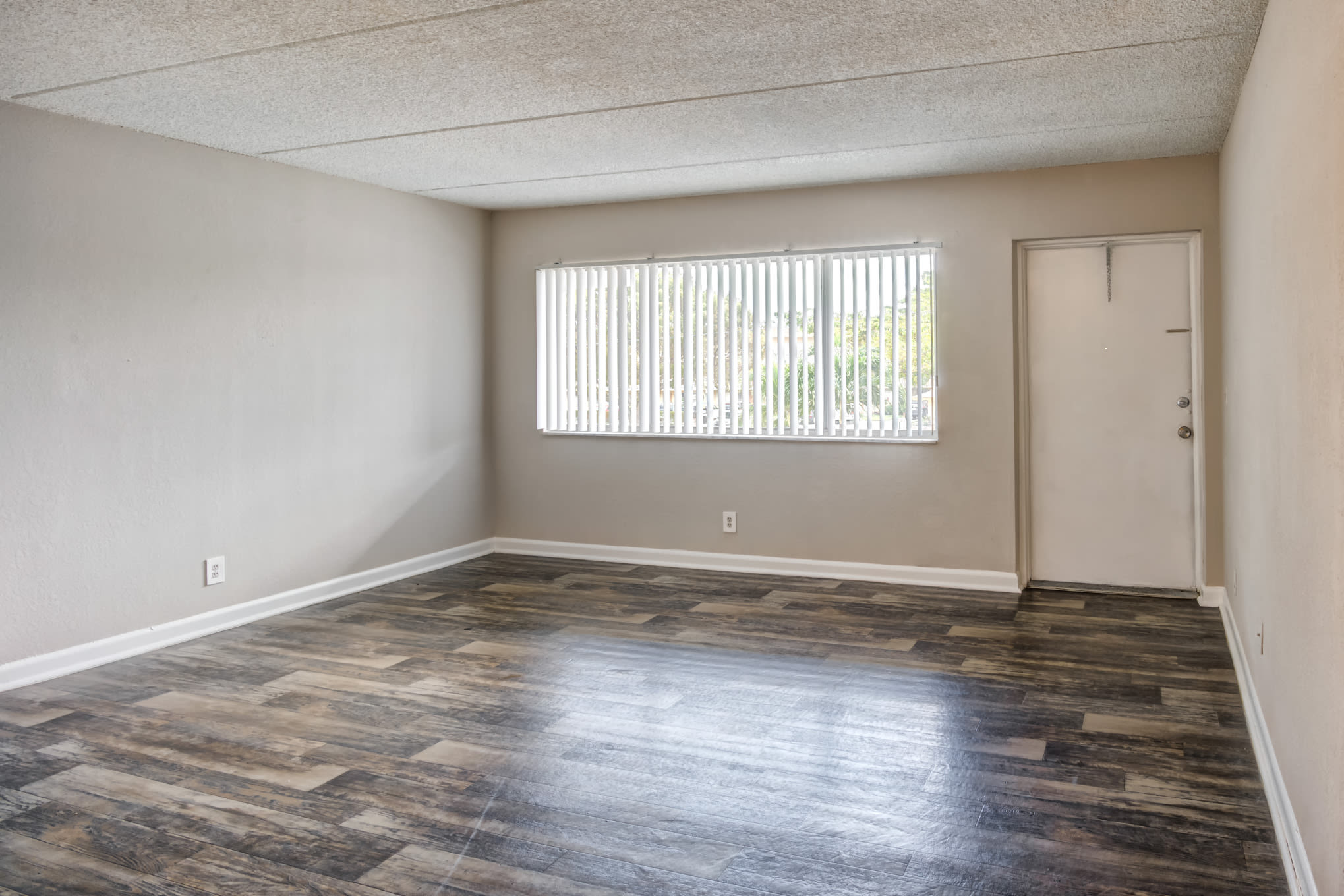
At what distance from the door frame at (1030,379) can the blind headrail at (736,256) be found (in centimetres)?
52

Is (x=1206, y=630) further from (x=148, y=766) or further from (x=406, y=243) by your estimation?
(x=406, y=243)

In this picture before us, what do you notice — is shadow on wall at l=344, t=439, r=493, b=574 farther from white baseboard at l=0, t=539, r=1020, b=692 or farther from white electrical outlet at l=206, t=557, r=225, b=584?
white electrical outlet at l=206, t=557, r=225, b=584

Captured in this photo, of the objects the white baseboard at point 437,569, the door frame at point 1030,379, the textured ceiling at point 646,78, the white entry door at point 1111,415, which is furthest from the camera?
the white entry door at point 1111,415

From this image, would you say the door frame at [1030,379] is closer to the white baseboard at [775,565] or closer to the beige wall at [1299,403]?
the white baseboard at [775,565]

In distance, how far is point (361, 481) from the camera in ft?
18.1

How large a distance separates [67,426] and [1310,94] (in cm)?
425

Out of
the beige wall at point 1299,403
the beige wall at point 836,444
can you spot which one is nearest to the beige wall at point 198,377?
the beige wall at point 836,444

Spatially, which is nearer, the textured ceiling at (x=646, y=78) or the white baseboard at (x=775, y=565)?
the textured ceiling at (x=646, y=78)

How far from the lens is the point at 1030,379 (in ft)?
17.9

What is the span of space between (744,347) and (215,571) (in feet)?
10.1

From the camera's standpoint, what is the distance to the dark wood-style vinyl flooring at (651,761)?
2.31 metres

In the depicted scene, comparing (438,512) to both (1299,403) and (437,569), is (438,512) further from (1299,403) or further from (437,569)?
(1299,403)

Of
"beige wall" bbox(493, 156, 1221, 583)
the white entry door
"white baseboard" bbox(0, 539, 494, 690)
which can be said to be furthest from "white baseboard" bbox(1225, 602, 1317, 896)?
"white baseboard" bbox(0, 539, 494, 690)

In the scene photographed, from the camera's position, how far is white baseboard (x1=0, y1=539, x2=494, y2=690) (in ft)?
12.7
